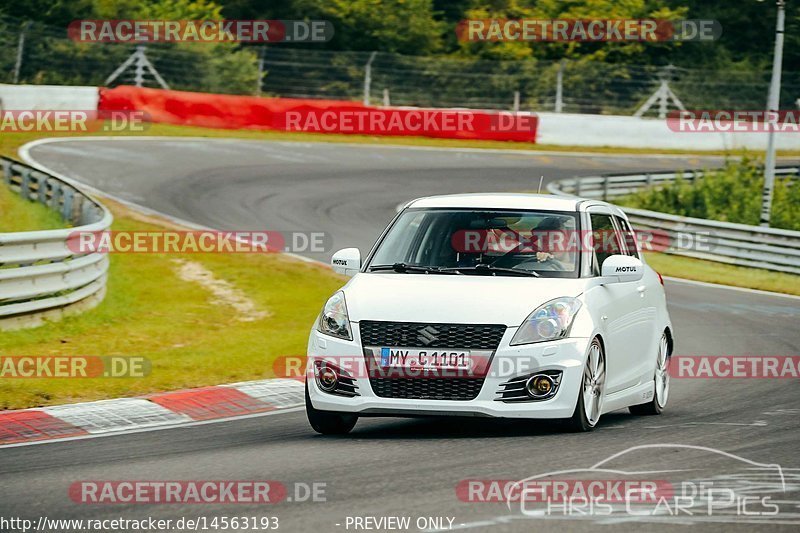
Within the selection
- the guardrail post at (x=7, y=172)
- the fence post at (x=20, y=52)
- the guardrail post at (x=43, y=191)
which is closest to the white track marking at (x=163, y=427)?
the guardrail post at (x=43, y=191)

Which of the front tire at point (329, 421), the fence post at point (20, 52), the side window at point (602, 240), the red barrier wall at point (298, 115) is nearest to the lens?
the front tire at point (329, 421)

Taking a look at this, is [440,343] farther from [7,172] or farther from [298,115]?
[298,115]

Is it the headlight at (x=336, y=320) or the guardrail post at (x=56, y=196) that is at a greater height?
the headlight at (x=336, y=320)

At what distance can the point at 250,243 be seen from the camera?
23984 mm

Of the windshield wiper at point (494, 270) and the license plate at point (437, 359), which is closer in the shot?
the license plate at point (437, 359)

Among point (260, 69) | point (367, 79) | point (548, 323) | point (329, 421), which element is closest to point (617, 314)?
point (548, 323)

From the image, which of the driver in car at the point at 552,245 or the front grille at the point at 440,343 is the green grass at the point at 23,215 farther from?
the front grille at the point at 440,343

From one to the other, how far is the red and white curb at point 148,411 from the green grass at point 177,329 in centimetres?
43

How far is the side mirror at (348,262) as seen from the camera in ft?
32.1

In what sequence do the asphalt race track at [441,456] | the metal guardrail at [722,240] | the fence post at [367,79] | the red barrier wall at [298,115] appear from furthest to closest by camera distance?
the fence post at [367,79] → the red barrier wall at [298,115] → the metal guardrail at [722,240] → the asphalt race track at [441,456]

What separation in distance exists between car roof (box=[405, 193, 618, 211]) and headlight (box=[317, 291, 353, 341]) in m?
1.21

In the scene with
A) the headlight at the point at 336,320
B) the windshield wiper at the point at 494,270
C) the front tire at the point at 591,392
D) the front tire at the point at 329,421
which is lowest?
the front tire at the point at 329,421

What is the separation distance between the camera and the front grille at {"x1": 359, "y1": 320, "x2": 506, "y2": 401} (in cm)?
873

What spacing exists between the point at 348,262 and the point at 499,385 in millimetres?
1632
